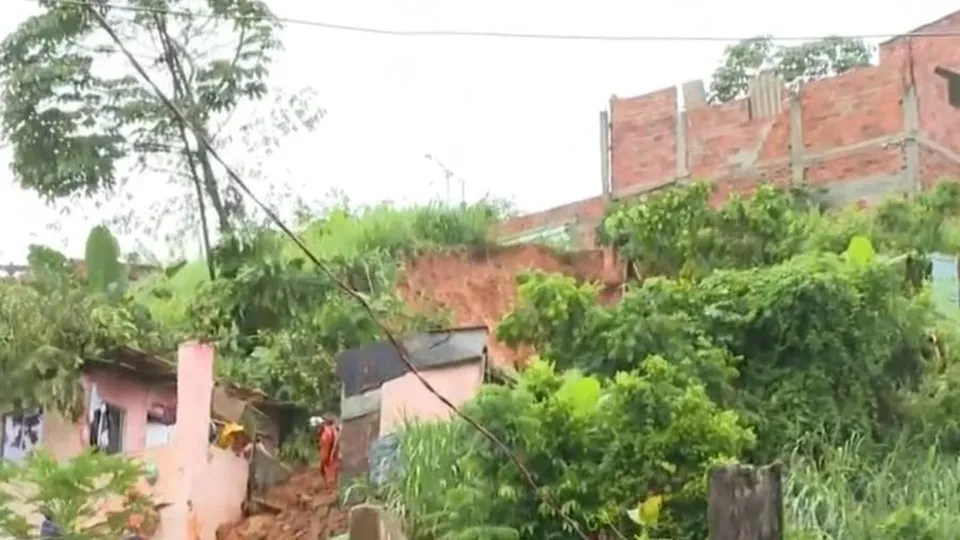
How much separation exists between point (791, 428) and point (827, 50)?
15.0 m

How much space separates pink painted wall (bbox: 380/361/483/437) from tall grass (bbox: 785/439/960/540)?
2078 mm

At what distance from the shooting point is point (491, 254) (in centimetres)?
1451

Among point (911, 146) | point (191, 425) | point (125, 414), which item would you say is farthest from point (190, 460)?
point (911, 146)

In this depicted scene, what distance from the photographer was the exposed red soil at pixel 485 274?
45.8 ft

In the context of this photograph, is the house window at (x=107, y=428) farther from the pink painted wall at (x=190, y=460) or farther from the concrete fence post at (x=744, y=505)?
the concrete fence post at (x=744, y=505)

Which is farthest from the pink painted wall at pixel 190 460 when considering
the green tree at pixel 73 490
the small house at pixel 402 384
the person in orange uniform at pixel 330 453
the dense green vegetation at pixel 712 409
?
the dense green vegetation at pixel 712 409

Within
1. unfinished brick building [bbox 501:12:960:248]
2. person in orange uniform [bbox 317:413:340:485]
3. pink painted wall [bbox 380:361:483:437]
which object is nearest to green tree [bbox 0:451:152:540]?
pink painted wall [bbox 380:361:483:437]

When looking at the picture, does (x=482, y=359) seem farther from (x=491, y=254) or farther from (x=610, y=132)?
(x=610, y=132)

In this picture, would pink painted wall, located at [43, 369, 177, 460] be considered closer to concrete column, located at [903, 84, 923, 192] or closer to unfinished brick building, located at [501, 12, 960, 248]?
unfinished brick building, located at [501, 12, 960, 248]

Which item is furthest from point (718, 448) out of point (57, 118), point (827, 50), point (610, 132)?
point (827, 50)

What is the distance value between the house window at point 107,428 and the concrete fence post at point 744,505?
694 cm

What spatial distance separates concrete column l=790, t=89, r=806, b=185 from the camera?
15523mm

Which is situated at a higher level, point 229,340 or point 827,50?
point 827,50

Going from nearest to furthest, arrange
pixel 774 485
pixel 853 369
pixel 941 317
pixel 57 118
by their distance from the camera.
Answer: pixel 774 485 → pixel 853 369 → pixel 941 317 → pixel 57 118
